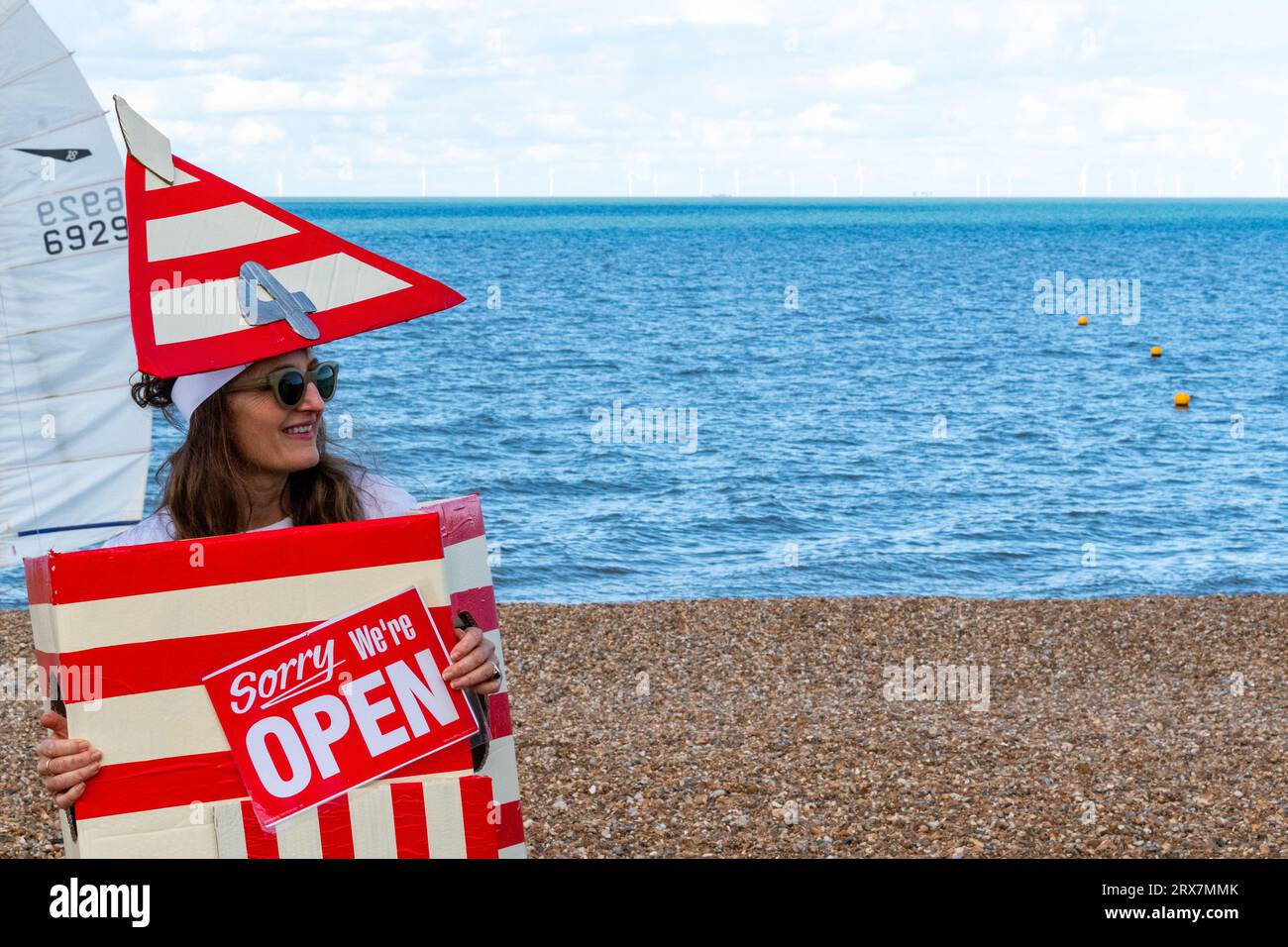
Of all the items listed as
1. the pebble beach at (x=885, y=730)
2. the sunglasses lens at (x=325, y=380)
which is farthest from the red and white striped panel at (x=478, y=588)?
the pebble beach at (x=885, y=730)

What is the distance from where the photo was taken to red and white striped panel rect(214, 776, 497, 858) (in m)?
2.72

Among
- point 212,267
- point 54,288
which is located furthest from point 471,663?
point 54,288

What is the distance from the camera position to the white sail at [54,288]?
11445 mm

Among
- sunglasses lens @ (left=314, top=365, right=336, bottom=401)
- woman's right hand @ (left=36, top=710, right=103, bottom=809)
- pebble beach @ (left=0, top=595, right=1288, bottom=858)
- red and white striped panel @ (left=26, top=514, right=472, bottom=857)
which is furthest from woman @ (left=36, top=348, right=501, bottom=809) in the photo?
→ pebble beach @ (left=0, top=595, right=1288, bottom=858)

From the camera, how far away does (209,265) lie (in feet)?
9.55

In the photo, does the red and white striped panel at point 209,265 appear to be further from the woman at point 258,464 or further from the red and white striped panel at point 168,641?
the red and white striped panel at point 168,641

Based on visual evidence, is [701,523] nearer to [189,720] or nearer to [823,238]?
[189,720]

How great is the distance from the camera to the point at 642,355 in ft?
153

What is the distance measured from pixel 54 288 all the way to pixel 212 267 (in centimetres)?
978

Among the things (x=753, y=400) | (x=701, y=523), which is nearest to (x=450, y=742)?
(x=701, y=523)

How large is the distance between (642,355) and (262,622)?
144ft

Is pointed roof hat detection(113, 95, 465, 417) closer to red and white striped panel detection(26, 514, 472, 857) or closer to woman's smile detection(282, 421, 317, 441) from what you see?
woman's smile detection(282, 421, 317, 441)

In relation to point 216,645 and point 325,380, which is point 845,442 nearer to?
point 325,380
